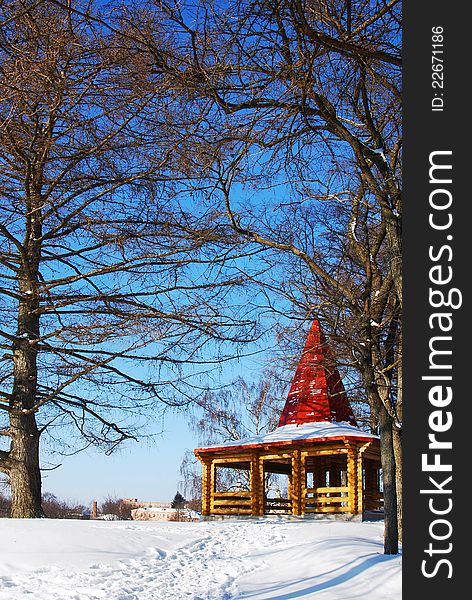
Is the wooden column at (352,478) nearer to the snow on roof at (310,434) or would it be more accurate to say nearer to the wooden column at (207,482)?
the snow on roof at (310,434)

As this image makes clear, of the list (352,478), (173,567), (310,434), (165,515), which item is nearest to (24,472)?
A: (173,567)

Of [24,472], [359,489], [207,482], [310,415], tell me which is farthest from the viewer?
[207,482]

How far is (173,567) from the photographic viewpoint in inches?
327

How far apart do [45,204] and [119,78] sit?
2.64 m

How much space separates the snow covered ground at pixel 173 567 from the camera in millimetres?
6457

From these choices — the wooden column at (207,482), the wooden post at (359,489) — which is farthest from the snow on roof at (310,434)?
the wooden column at (207,482)

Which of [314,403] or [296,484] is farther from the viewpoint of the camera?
[314,403]

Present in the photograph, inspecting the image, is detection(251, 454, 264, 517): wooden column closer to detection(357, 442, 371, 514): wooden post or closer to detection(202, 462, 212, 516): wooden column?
detection(202, 462, 212, 516): wooden column

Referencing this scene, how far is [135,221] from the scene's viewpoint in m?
12.3

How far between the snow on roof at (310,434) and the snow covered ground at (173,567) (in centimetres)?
715

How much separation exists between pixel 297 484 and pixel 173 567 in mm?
11109

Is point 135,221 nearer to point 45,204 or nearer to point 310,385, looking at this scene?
point 45,204

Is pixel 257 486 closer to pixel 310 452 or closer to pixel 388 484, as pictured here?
pixel 310 452

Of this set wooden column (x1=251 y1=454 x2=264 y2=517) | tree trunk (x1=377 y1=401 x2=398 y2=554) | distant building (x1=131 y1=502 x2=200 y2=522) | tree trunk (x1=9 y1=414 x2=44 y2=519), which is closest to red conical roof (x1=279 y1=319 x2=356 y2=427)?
wooden column (x1=251 y1=454 x2=264 y2=517)
